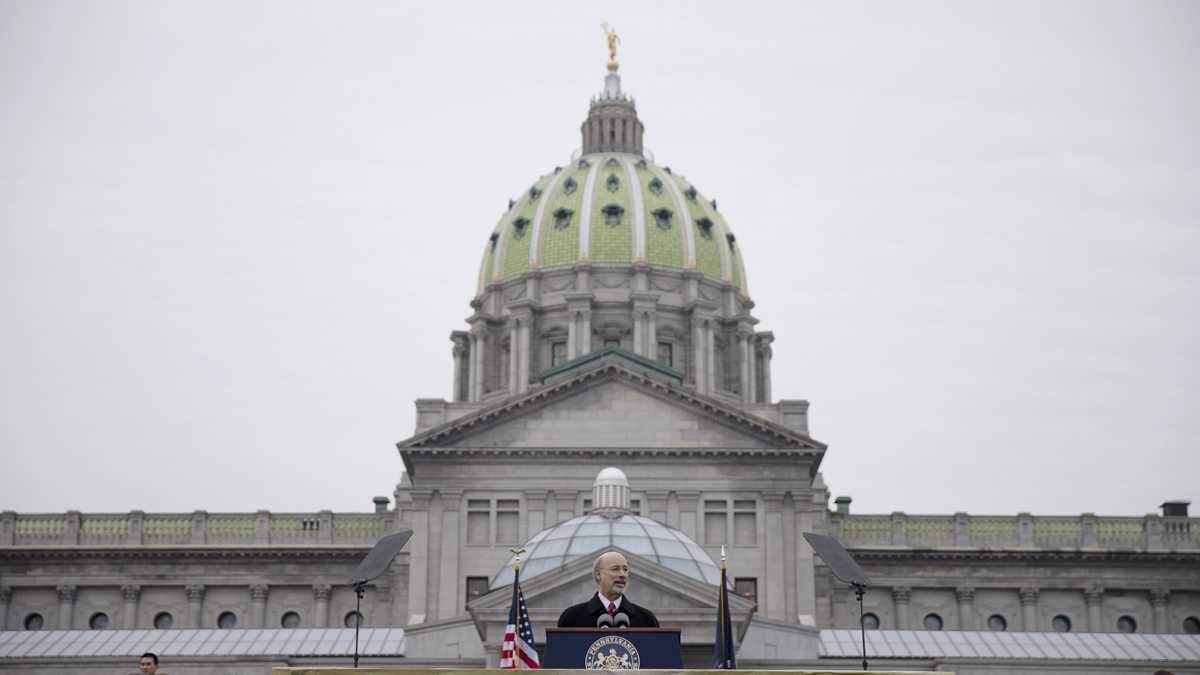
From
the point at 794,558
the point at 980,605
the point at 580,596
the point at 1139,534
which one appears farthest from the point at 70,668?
the point at 1139,534

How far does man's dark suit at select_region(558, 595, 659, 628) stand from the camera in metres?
17.1

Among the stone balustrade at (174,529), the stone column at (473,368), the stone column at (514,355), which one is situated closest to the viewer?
the stone balustrade at (174,529)

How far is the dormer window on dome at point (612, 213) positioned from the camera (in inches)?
5374

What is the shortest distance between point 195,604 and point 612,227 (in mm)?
46059

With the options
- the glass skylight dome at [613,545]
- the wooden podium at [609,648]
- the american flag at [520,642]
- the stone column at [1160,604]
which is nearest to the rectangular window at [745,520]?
the glass skylight dome at [613,545]

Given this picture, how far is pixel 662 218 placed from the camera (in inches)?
5423

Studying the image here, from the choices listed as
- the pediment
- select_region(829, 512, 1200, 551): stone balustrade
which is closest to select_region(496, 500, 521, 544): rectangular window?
the pediment

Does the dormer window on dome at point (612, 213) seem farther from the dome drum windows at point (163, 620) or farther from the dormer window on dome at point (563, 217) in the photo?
A: the dome drum windows at point (163, 620)

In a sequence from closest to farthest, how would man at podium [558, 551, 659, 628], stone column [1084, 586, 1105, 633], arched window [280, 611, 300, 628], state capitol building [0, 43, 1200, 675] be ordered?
man at podium [558, 551, 659, 628] < state capitol building [0, 43, 1200, 675] < stone column [1084, 586, 1105, 633] < arched window [280, 611, 300, 628]

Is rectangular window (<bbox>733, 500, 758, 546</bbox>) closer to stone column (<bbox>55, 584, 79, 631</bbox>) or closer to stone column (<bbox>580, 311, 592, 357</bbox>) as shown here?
stone column (<bbox>580, 311, 592, 357</bbox>)

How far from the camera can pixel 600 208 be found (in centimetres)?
13775

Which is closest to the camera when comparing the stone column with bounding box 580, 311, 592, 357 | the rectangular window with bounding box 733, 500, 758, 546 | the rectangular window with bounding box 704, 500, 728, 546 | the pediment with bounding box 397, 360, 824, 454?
the rectangular window with bounding box 733, 500, 758, 546

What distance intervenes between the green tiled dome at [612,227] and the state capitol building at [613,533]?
0.24m

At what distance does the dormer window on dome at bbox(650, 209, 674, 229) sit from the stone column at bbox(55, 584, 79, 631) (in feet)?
175
